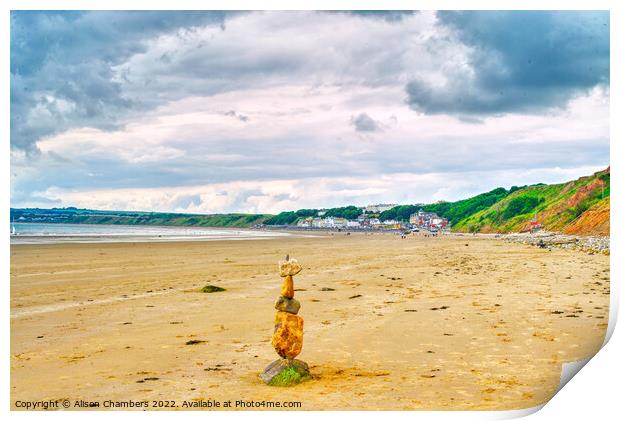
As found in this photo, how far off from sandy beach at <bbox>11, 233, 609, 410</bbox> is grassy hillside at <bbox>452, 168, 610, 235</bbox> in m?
29.2

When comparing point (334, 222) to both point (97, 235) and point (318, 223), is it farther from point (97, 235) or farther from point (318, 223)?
point (97, 235)

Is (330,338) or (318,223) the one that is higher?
(318,223)

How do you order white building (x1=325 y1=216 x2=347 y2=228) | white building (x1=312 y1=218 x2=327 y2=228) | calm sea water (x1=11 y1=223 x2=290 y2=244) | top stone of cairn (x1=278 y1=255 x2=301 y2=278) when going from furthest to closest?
white building (x1=325 y1=216 x2=347 y2=228) → white building (x1=312 y1=218 x2=327 y2=228) → calm sea water (x1=11 y1=223 x2=290 y2=244) → top stone of cairn (x1=278 y1=255 x2=301 y2=278)

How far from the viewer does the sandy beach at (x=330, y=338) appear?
8203mm

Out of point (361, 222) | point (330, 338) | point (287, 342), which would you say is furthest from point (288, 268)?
point (361, 222)

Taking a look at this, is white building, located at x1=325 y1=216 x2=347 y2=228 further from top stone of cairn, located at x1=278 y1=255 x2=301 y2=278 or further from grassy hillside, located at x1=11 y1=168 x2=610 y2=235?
top stone of cairn, located at x1=278 y1=255 x2=301 y2=278

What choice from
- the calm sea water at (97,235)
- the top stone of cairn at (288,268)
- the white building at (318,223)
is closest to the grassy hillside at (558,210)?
the top stone of cairn at (288,268)

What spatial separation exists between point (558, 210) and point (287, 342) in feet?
219

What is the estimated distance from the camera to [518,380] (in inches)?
333

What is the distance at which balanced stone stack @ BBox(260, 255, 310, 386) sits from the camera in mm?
8500

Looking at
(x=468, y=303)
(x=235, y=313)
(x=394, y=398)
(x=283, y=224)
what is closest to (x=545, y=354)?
(x=394, y=398)

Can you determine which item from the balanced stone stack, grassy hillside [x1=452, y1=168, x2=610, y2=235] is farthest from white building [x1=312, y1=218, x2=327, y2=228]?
the balanced stone stack

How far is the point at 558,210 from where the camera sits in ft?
222

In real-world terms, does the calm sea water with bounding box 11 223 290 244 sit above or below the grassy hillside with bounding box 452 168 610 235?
below
